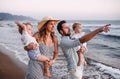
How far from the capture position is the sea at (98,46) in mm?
3912

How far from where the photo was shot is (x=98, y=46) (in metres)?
5.16

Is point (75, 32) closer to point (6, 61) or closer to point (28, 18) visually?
point (28, 18)

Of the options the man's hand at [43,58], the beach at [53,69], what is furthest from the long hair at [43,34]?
the beach at [53,69]

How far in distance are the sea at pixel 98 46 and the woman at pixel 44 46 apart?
1.52 m

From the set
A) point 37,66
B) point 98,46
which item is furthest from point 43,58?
point 98,46

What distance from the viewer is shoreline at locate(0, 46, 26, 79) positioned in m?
3.43

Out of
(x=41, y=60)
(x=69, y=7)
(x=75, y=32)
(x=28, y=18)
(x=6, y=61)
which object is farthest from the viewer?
(x=6, y=61)

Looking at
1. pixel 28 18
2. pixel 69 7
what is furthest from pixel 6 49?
pixel 69 7

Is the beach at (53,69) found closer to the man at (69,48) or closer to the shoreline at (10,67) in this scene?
the shoreline at (10,67)

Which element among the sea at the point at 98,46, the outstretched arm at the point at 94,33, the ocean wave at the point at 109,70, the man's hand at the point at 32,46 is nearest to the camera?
the outstretched arm at the point at 94,33

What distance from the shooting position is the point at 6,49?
4.53 metres

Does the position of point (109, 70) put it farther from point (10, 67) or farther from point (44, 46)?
point (44, 46)

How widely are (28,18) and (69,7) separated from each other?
0.55 m

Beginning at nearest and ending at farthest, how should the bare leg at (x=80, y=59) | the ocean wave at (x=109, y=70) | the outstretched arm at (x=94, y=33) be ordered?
the outstretched arm at (x=94, y=33)
the bare leg at (x=80, y=59)
the ocean wave at (x=109, y=70)
